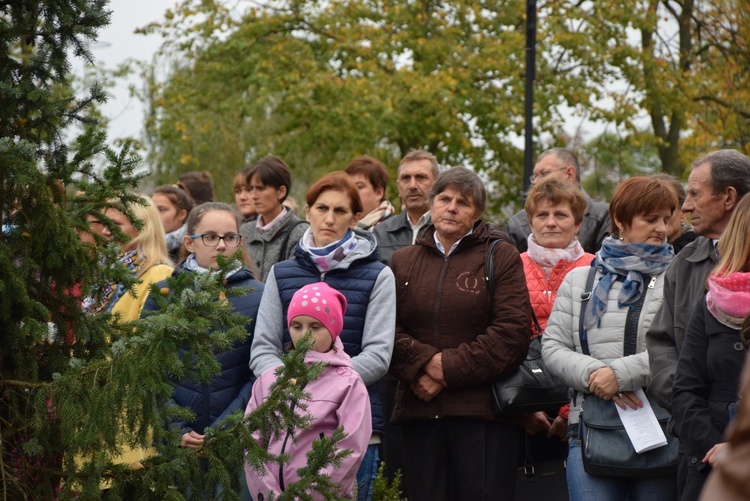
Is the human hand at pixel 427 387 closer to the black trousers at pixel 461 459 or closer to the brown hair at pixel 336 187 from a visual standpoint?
the black trousers at pixel 461 459

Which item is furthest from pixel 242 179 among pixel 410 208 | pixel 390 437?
pixel 390 437

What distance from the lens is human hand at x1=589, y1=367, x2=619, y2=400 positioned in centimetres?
537

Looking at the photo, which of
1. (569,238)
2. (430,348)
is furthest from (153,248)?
(569,238)

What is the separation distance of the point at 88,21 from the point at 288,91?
17.5m

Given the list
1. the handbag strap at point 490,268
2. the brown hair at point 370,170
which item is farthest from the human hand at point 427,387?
the brown hair at point 370,170

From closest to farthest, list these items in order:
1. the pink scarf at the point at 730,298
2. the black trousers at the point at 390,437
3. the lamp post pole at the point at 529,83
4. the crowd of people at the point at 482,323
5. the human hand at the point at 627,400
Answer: the pink scarf at the point at 730,298 → the crowd of people at the point at 482,323 → the human hand at the point at 627,400 → the black trousers at the point at 390,437 → the lamp post pole at the point at 529,83

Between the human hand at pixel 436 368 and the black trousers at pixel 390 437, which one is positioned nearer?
the human hand at pixel 436 368

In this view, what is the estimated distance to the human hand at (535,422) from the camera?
20.6ft

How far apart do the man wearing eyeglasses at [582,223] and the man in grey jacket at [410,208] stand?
0.64 metres

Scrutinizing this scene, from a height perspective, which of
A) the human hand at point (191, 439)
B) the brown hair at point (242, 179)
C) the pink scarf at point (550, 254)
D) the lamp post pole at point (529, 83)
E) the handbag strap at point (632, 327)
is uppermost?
the lamp post pole at point (529, 83)

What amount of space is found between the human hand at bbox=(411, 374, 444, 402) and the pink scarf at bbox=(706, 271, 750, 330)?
175 cm

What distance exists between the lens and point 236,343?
5867 mm

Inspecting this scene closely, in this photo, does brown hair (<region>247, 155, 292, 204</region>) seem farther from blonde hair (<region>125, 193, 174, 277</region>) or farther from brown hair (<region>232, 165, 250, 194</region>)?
blonde hair (<region>125, 193, 174, 277</region>)

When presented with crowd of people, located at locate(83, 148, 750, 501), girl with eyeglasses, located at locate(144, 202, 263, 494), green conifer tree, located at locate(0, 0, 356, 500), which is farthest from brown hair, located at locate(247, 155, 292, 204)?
green conifer tree, located at locate(0, 0, 356, 500)
